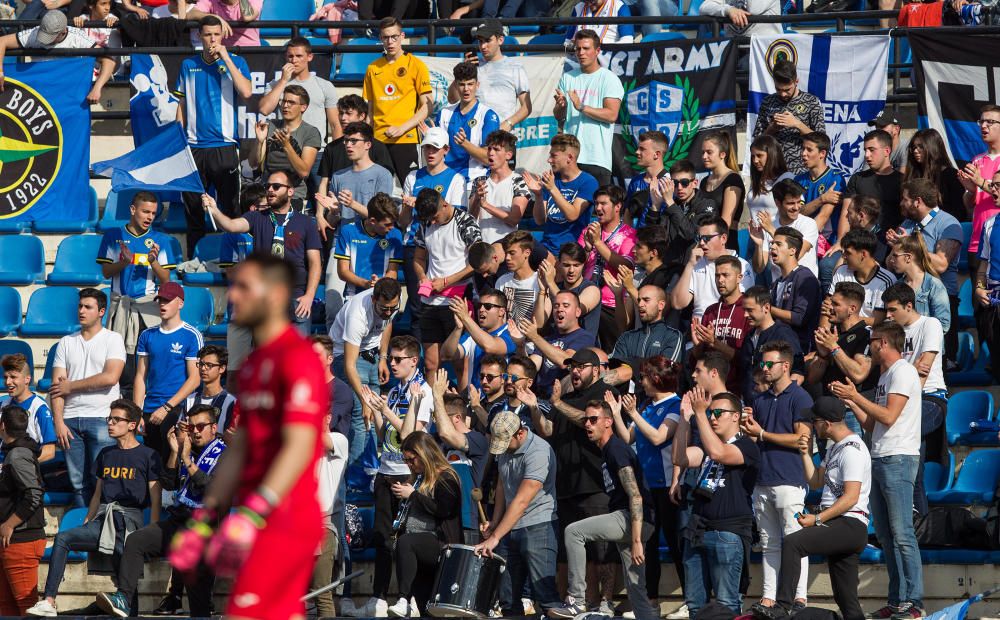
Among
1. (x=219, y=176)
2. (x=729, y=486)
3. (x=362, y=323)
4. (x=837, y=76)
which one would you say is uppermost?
(x=837, y=76)

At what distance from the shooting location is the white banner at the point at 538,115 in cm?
1402

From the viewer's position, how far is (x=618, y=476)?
9.95 meters

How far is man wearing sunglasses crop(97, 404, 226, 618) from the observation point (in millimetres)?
10461

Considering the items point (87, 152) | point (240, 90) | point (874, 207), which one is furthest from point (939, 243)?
point (87, 152)

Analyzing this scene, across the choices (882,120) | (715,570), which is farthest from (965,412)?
(715,570)

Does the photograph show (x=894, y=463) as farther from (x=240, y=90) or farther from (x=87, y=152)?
(x=87, y=152)

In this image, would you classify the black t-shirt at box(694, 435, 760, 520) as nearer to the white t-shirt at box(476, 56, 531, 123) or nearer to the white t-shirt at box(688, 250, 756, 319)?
the white t-shirt at box(688, 250, 756, 319)

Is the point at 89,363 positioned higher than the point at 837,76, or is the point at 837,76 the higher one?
the point at 837,76

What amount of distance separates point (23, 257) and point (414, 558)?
611 centimetres

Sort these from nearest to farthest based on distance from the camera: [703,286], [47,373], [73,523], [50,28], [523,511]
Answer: [523,511]
[703,286]
[73,523]
[47,373]
[50,28]

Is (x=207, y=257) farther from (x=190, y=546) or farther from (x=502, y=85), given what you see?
(x=190, y=546)

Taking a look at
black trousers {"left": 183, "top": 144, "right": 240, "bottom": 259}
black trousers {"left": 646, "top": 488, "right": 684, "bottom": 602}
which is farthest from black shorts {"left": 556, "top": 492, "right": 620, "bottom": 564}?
black trousers {"left": 183, "top": 144, "right": 240, "bottom": 259}

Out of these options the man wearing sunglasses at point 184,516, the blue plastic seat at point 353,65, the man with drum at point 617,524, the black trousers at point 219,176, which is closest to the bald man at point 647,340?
the man with drum at point 617,524

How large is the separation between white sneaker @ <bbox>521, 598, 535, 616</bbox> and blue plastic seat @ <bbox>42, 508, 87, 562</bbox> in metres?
3.65
